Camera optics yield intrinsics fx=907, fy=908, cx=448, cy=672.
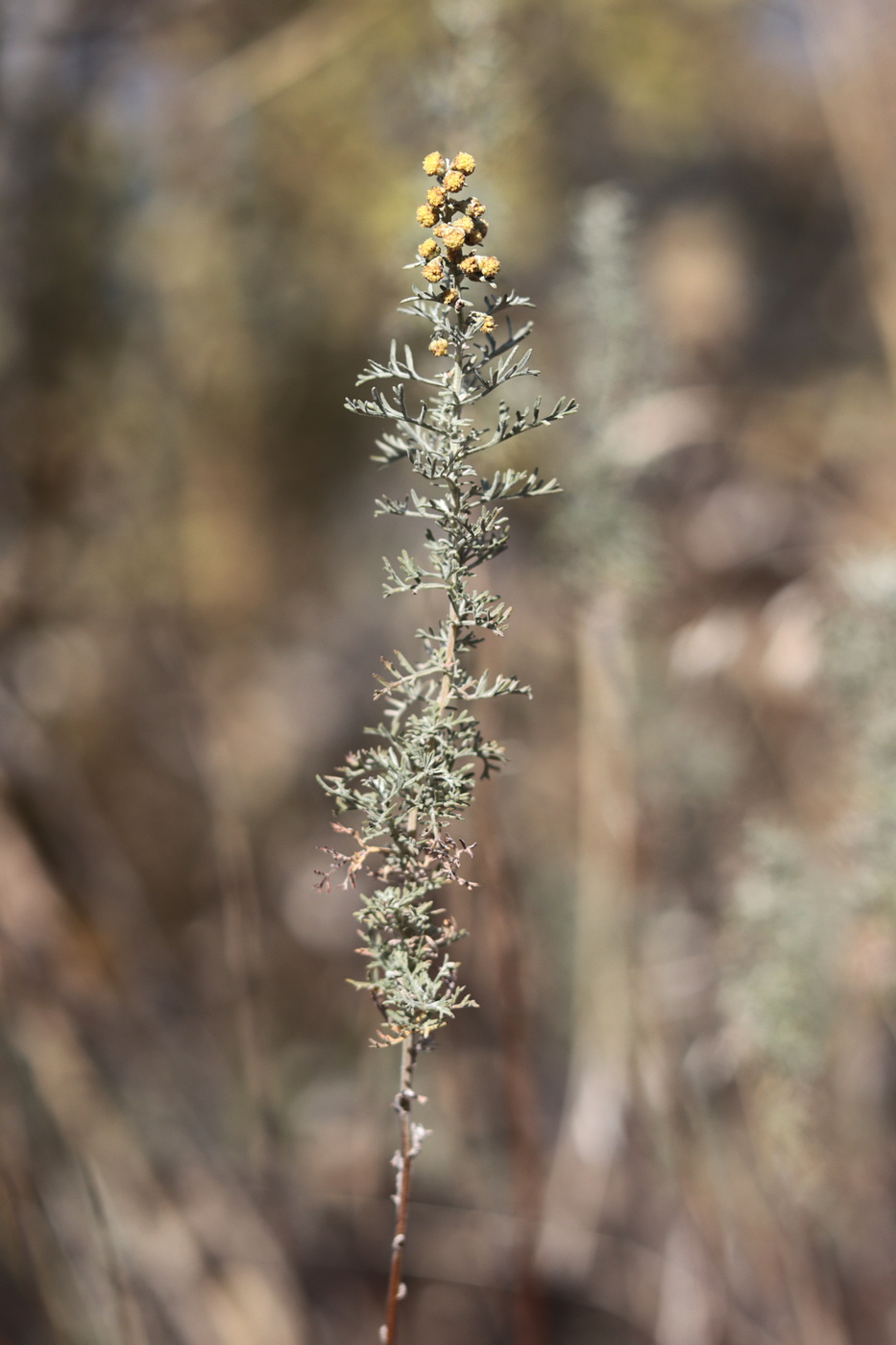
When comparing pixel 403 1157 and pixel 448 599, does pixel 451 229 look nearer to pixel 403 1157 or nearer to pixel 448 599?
pixel 448 599

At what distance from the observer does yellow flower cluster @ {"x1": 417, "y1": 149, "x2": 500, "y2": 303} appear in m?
0.17

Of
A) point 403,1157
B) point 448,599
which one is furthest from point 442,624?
point 403,1157

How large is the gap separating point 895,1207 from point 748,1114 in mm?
245

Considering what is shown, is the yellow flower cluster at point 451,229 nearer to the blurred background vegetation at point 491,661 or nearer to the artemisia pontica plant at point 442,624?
the artemisia pontica plant at point 442,624

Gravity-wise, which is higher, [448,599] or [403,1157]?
[448,599]

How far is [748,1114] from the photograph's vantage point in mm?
583

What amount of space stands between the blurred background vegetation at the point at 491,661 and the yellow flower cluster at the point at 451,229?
0.26 metres

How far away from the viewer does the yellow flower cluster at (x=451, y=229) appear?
173mm

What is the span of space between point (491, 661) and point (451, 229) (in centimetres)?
34

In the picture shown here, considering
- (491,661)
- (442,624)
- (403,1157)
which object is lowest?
(403,1157)

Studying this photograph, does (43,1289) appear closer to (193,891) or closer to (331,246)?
Result: (193,891)

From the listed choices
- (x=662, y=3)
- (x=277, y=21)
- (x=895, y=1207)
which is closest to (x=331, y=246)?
(x=277, y=21)

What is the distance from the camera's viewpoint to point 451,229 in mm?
173

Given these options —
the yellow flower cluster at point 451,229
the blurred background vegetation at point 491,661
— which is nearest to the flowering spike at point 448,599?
the yellow flower cluster at point 451,229
